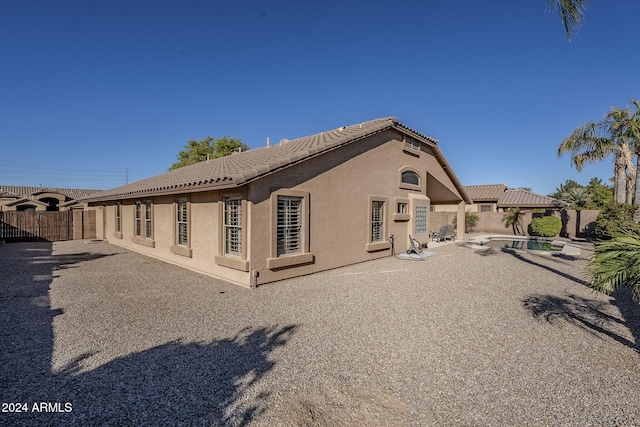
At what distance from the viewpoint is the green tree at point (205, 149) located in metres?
45.0

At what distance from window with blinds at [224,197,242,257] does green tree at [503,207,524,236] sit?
26.7 m

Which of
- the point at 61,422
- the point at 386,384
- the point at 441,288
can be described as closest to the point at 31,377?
the point at 61,422

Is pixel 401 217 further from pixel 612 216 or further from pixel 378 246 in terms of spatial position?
pixel 612 216

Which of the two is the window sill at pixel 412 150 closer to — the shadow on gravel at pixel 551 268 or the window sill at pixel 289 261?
the shadow on gravel at pixel 551 268

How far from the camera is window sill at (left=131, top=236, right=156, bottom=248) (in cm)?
1418

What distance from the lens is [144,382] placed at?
406 centimetres

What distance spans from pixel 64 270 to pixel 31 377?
8.99 meters

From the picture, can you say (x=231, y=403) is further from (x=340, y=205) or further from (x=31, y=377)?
(x=340, y=205)

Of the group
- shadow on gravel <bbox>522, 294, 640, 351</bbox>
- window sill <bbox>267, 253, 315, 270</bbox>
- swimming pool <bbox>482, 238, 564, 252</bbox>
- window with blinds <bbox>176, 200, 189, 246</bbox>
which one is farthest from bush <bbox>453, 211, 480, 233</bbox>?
window with blinds <bbox>176, 200, 189, 246</bbox>

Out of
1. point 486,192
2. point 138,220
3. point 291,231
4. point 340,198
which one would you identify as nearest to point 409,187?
point 340,198

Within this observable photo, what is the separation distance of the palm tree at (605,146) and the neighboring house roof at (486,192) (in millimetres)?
9846

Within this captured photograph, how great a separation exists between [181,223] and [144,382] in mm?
8910

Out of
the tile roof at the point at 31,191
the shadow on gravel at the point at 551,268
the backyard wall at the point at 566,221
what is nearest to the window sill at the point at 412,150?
the shadow on gravel at the point at 551,268

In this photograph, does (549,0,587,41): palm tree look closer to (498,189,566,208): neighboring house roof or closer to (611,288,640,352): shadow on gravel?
(611,288,640,352): shadow on gravel
